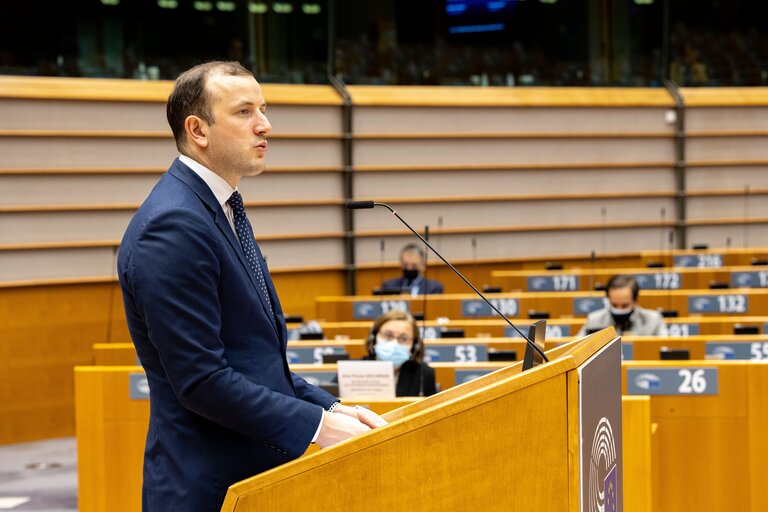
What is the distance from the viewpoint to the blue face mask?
597 centimetres

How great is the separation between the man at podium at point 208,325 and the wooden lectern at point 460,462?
13 cm

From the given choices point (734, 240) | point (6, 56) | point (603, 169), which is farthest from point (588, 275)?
→ point (6, 56)

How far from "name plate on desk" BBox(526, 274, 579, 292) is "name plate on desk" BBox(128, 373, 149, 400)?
6529mm

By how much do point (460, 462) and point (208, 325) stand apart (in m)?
0.45

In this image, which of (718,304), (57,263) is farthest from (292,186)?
(718,304)

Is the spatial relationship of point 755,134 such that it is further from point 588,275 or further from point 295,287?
point 295,287

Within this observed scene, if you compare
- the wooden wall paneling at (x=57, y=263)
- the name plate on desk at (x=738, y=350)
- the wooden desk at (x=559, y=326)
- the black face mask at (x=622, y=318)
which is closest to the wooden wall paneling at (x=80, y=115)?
the wooden wall paneling at (x=57, y=263)

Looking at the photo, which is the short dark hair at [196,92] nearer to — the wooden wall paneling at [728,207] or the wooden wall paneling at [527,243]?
the wooden wall paneling at [527,243]

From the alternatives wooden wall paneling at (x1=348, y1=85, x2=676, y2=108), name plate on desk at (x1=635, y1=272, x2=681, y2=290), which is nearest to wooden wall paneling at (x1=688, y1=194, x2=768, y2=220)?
wooden wall paneling at (x1=348, y1=85, x2=676, y2=108)

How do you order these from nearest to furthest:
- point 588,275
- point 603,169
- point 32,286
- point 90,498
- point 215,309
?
point 215,309 < point 90,498 < point 32,286 < point 588,275 < point 603,169

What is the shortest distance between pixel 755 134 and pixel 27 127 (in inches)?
365

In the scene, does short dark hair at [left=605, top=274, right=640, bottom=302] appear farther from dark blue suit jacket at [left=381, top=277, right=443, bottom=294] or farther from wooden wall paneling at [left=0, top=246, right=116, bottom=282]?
wooden wall paneling at [left=0, top=246, right=116, bottom=282]

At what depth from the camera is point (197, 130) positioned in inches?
75.4

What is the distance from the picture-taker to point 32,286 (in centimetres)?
995
